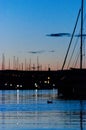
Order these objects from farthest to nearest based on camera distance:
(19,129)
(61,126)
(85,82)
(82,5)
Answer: (85,82) → (82,5) → (61,126) → (19,129)

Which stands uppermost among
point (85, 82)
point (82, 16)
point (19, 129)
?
point (82, 16)

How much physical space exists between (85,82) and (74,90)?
19.7 ft

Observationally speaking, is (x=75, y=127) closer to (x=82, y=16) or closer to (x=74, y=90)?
(x=82, y=16)

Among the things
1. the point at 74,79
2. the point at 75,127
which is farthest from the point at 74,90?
the point at 75,127

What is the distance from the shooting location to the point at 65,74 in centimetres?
14200

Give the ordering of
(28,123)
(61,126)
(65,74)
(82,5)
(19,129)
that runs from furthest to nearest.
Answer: (65,74)
(82,5)
(28,123)
(61,126)
(19,129)

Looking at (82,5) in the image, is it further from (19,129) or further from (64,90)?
(19,129)

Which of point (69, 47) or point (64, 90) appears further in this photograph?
point (64, 90)

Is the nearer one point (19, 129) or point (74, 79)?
point (19, 129)

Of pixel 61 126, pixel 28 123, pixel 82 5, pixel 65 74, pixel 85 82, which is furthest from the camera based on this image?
pixel 65 74

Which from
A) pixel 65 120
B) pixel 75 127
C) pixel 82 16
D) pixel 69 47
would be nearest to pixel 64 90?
pixel 69 47

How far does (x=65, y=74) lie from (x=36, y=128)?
9482 cm

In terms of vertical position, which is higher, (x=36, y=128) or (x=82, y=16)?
(x=82, y=16)

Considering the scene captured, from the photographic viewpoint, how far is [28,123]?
53.5 metres
